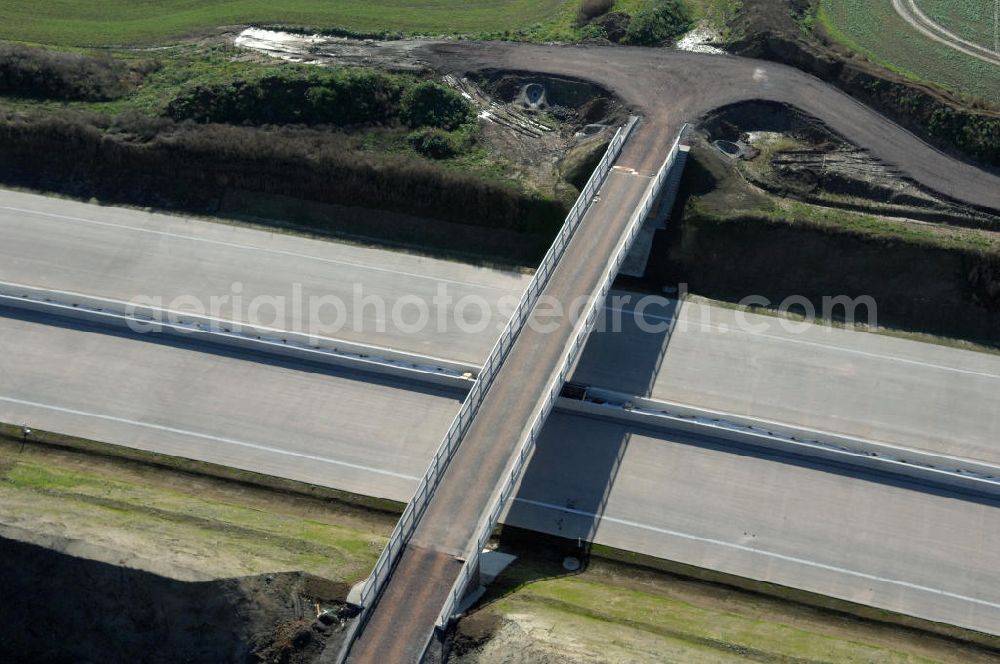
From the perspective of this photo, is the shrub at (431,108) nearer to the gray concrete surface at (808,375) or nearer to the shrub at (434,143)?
the shrub at (434,143)

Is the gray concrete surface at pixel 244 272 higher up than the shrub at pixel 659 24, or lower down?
lower down

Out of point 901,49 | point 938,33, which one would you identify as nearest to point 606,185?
point 901,49

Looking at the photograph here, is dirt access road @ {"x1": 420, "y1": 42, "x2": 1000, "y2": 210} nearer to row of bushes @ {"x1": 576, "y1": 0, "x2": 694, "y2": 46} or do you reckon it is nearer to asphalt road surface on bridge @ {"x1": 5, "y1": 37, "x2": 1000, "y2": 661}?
asphalt road surface on bridge @ {"x1": 5, "y1": 37, "x2": 1000, "y2": 661}

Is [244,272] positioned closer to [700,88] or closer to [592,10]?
[700,88]

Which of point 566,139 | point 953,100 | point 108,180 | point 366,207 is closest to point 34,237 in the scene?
point 108,180

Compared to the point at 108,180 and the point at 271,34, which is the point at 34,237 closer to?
the point at 108,180

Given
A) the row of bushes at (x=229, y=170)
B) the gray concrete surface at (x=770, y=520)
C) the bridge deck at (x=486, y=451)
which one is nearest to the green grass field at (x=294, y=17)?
the row of bushes at (x=229, y=170)
